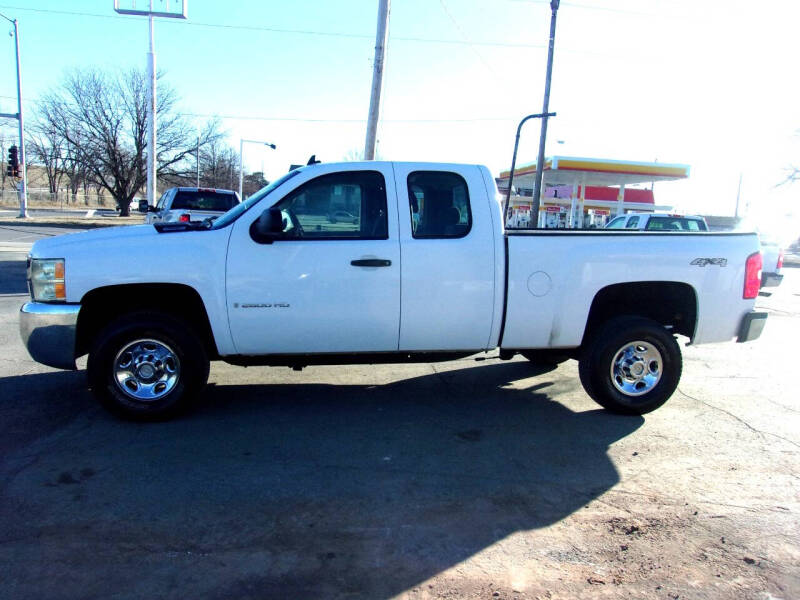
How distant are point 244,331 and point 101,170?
4419 cm

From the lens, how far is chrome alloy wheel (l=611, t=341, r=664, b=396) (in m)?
5.14

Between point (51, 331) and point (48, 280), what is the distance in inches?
15.3

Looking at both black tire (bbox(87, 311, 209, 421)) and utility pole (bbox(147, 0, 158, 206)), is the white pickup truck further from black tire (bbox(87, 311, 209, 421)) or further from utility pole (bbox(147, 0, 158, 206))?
utility pole (bbox(147, 0, 158, 206))

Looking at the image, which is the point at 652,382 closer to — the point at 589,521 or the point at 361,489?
the point at 589,521

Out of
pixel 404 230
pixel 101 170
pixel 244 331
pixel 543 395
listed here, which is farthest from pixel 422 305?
pixel 101 170

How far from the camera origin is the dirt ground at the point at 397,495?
2844 mm

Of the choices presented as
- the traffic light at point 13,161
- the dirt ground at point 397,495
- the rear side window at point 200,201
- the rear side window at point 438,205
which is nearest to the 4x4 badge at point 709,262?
the dirt ground at point 397,495

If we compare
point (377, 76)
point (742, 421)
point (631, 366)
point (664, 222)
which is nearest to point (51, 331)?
point (631, 366)

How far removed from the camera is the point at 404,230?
Answer: 15.4 ft

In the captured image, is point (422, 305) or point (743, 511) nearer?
point (743, 511)

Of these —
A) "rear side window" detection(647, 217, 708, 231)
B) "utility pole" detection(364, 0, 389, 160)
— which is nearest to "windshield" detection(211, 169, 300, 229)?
"utility pole" detection(364, 0, 389, 160)

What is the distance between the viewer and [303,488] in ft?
12.1

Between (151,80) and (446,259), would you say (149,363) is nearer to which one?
(446,259)

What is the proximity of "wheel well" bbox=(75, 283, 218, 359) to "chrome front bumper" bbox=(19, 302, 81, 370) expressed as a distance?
0.42 feet
